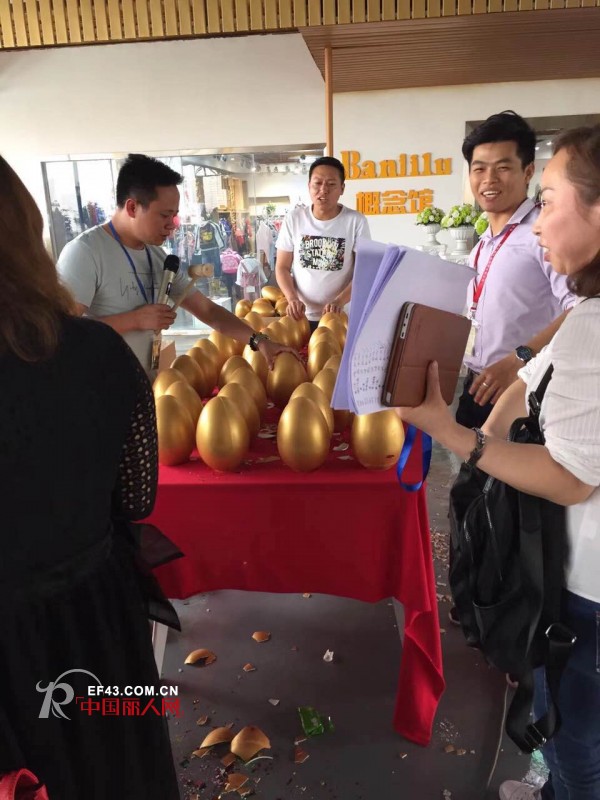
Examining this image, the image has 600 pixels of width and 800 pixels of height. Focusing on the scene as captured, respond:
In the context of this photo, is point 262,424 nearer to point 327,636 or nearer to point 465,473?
point 465,473

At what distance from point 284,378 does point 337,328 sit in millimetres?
560

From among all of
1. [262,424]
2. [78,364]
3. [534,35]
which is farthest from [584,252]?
[534,35]

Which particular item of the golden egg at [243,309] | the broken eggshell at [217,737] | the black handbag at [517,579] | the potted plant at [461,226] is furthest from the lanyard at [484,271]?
the potted plant at [461,226]

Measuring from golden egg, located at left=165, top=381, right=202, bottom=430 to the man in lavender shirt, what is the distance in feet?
2.54

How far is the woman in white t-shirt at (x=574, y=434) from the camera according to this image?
759 millimetres

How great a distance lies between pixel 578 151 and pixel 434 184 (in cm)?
569

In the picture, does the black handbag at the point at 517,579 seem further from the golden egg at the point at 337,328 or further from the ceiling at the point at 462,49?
the ceiling at the point at 462,49

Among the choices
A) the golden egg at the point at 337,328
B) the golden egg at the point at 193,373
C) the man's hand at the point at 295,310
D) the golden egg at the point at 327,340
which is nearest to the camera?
the golden egg at the point at 193,373

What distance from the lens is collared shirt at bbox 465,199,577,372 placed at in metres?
1.65

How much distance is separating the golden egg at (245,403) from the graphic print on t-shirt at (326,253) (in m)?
1.64

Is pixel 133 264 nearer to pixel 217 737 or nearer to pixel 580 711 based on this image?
pixel 217 737

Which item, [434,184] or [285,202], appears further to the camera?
[285,202]

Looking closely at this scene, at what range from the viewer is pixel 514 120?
5.33ft

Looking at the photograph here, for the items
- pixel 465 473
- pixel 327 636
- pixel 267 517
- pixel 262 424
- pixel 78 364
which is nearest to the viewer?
pixel 78 364
